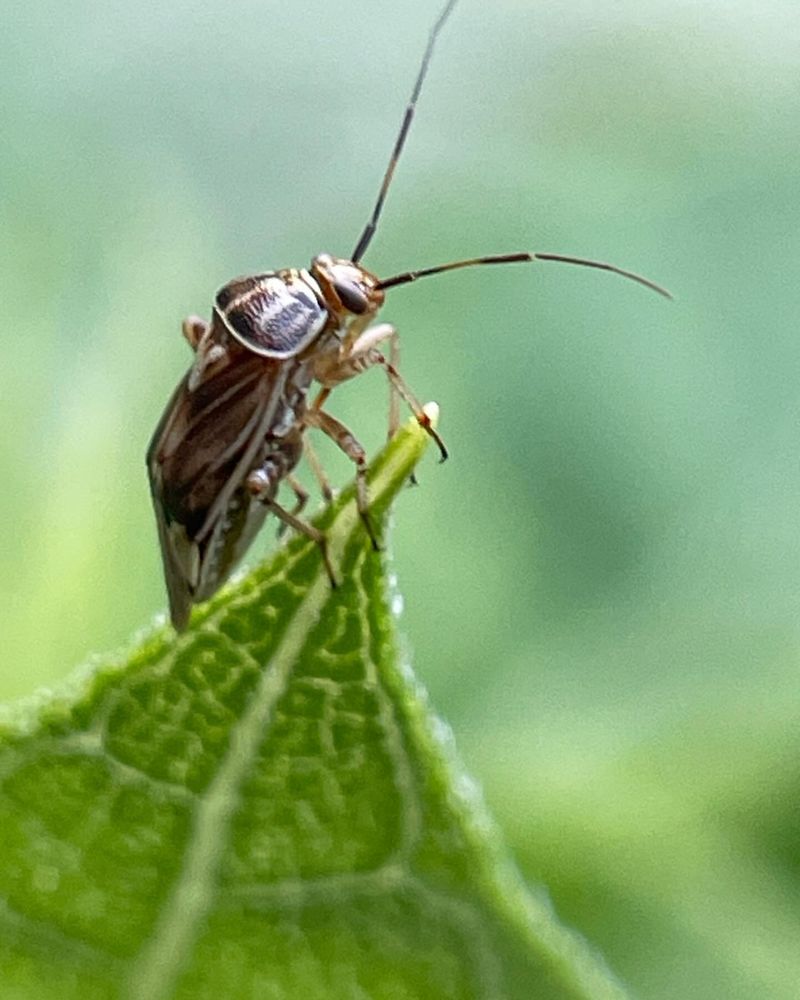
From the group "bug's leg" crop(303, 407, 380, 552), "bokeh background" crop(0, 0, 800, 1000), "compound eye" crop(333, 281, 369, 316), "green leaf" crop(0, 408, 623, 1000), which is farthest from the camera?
"compound eye" crop(333, 281, 369, 316)

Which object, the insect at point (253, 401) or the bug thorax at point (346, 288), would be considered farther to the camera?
the bug thorax at point (346, 288)

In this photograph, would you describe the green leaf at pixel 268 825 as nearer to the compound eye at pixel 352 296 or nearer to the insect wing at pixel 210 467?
the insect wing at pixel 210 467

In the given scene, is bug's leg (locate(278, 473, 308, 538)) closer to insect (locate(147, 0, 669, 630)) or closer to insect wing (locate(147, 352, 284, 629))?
insect (locate(147, 0, 669, 630))

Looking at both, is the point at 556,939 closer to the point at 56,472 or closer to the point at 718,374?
the point at 56,472

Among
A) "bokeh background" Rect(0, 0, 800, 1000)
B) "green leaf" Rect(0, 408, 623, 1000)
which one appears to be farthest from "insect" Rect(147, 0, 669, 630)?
"green leaf" Rect(0, 408, 623, 1000)

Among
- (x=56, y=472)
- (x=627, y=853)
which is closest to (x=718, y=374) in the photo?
(x=627, y=853)

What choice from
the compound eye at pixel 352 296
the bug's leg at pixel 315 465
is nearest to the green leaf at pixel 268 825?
the bug's leg at pixel 315 465
